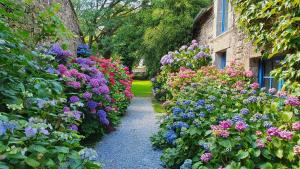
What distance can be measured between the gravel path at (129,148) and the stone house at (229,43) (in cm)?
249

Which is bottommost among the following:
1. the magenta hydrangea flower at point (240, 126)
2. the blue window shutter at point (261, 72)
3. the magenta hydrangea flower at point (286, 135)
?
the magenta hydrangea flower at point (286, 135)

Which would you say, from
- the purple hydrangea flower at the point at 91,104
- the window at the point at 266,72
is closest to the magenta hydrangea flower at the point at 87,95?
the purple hydrangea flower at the point at 91,104

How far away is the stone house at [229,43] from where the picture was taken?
6.14 m

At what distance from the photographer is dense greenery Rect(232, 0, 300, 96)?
13.2 ft

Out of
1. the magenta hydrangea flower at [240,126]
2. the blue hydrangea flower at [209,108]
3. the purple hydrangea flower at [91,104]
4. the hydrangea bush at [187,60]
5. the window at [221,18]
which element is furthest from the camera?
the hydrangea bush at [187,60]

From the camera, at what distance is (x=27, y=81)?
249 cm

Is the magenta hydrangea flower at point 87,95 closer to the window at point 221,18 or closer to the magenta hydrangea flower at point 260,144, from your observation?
the magenta hydrangea flower at point 260,144

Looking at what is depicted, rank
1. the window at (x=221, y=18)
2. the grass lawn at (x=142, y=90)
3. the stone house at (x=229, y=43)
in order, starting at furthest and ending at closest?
the grass lawn at (x=142, y=90) < the window at (x=221, y=18) < the stone house at (x=229, y=43)

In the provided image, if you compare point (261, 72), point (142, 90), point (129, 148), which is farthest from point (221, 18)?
point (142, 90)

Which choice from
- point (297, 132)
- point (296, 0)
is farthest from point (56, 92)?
point (296, 0)

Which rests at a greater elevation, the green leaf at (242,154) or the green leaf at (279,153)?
the green leaf at (279,153)

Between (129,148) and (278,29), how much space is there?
302 centimetres

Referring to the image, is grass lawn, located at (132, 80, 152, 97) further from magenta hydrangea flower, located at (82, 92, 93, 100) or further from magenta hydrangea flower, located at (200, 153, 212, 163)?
magenta hydrangea flower, located at (200, 153, 212, 163)

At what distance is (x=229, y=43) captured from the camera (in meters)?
7.58
